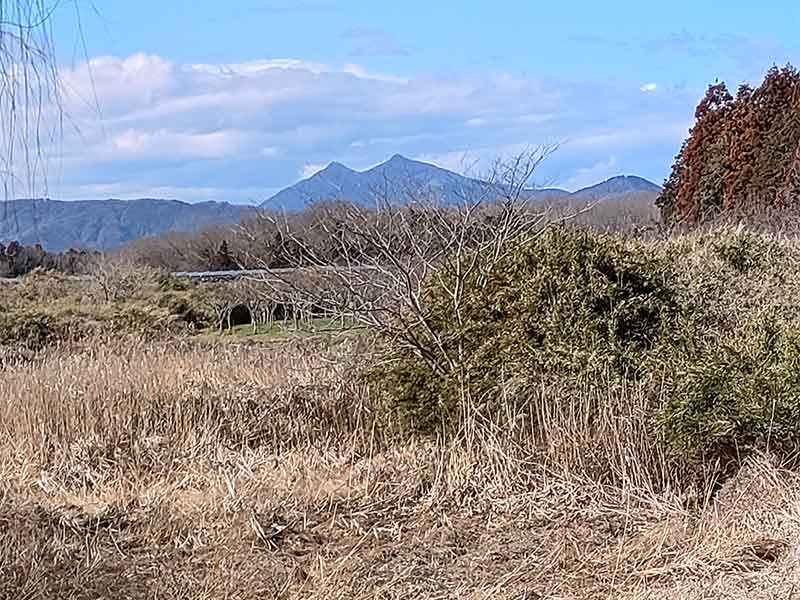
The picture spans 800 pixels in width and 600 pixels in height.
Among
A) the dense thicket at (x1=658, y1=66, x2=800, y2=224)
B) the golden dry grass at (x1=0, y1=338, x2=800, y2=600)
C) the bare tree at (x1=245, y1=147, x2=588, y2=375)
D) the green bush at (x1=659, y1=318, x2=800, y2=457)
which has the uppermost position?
the dense thicket at (x1=658, y1=66, x2=800, y2=224)

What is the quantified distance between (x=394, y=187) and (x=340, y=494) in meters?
2.66

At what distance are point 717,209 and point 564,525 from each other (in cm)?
1598

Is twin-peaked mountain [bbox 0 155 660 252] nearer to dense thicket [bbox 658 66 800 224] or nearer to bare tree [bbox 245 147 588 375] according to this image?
bare tree [bbox 245 147 588 375]

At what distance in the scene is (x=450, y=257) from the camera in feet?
24.5

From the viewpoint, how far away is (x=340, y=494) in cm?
598

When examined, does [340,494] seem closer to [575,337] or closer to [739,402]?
[575,337]

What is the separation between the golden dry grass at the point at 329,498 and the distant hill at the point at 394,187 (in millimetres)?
1273

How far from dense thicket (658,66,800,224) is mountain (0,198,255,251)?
33.0 ft

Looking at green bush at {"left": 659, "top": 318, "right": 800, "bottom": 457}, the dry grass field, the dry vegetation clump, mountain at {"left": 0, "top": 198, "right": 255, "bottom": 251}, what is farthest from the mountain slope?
the dry vegetation clump

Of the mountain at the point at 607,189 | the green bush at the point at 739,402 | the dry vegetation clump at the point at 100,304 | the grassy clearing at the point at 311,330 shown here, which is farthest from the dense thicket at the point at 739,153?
the green bush at the point at 739,402

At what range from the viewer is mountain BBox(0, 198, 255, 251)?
2186 mm

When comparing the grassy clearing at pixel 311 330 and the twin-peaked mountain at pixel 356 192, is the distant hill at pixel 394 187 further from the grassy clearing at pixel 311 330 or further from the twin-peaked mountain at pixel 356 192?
the grassy clearing at pixel 311 330

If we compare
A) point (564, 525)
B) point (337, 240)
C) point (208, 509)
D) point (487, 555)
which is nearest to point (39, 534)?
point (208, 509)

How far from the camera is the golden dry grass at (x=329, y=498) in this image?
14.7 ft
